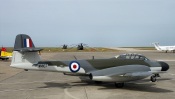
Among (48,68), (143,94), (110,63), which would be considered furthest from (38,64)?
(143,94)

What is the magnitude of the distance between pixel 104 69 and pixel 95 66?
0.71 m

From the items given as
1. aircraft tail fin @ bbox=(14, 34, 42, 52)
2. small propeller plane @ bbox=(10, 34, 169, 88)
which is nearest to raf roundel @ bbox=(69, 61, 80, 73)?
small propeller plane @ bbox=(10, 34, 169, 88)

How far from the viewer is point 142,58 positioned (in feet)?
53.7

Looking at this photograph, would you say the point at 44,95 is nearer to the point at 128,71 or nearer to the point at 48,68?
the point at 48,68

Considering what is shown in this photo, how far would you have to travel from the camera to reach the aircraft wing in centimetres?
1340

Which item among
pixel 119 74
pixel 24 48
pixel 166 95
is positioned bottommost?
pixel 166 95

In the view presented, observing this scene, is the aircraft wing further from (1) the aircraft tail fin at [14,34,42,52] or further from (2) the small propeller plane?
(1) the aircraft tail fin at [14,34,42,52]

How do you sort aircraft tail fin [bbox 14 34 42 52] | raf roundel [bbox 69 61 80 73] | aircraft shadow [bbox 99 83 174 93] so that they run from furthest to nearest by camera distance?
raf roundel [bbox 69 61 80 73]
aircraft tail fin [bbox 14 34 42 52]
aircraft shadow [bbox 99 83 174 93]

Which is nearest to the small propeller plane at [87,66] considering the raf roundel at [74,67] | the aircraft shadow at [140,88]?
the raf roundel at [74,67]

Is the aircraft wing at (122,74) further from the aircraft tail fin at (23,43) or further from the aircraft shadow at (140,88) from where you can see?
the aircraft tail fin at (23,43)

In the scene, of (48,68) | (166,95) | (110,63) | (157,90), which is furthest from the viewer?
(110,63)

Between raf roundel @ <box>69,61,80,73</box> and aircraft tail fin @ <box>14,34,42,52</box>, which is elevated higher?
aircraft tail fin @ <box>14,34,42,52</box>

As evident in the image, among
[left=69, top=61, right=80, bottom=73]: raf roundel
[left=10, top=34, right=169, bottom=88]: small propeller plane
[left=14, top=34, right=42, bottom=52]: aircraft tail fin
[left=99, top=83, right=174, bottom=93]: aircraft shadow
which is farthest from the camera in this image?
[left=69, top=61, right=80, bottom=73]: raf roundel

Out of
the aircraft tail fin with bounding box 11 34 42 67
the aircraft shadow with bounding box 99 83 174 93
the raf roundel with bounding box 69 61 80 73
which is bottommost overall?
the aircraft shadow with bounding box 99 83 174 93
